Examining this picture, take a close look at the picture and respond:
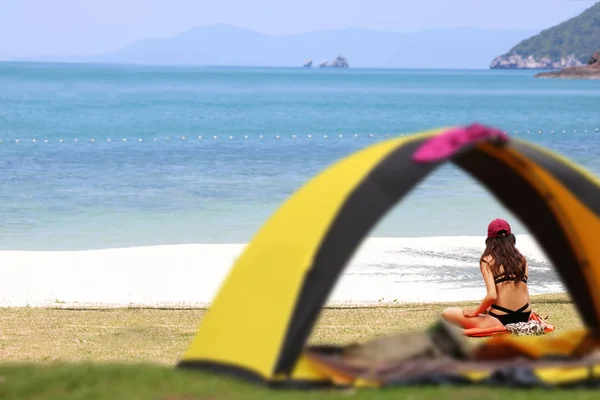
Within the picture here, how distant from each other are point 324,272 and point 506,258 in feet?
12.5

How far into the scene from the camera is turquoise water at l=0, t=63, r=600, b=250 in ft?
73.3

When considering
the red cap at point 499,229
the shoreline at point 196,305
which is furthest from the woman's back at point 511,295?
the shoreline at point 196,305

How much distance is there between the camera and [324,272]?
561 centimetres

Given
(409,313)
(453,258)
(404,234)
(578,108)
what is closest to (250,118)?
(578,108)

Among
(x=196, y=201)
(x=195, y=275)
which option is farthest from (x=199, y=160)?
(x=195, y=275)

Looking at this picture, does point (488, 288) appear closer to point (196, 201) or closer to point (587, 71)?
point (196, 201)

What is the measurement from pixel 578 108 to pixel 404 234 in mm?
63533

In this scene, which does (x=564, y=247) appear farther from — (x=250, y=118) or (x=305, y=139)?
(x=250, y=118)

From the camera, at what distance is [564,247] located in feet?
22.4

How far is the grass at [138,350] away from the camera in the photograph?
5.38 metres

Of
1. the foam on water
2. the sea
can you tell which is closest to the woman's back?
the sea

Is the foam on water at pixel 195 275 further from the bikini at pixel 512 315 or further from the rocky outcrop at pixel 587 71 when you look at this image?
the rocky outcrop at pixel 587 71

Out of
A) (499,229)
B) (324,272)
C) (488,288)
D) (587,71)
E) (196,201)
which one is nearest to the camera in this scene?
(324,272)

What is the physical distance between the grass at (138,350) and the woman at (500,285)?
0.77 metres
